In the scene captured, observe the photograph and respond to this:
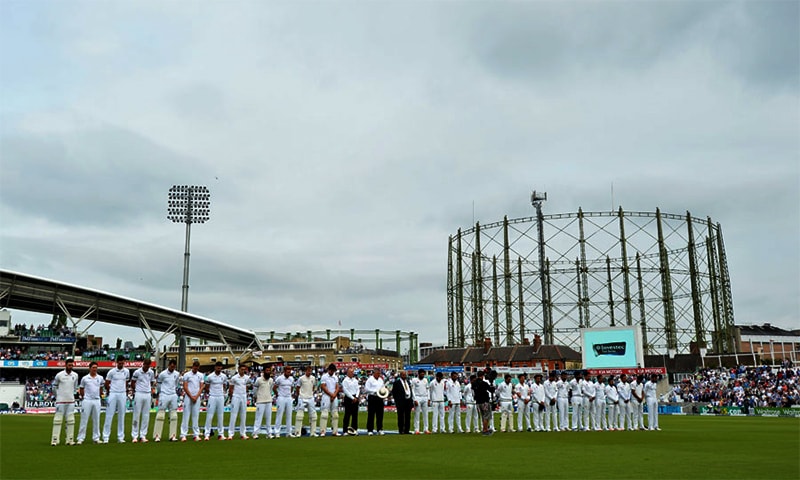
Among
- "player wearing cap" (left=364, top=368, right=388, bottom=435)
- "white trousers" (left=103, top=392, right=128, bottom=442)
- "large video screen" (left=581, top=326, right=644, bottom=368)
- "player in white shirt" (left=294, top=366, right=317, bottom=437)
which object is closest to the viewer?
"white trousers" (left=103, top=392, right=128, bottom=442)

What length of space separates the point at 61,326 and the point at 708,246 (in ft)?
170

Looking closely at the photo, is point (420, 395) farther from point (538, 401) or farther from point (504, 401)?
point (538, 401)

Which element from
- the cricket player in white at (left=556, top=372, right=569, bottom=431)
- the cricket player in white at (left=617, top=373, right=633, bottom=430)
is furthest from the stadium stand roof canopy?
the cricket player in white at (left=617, top=373, right=633, bottom=430)

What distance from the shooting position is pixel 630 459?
9.33 m

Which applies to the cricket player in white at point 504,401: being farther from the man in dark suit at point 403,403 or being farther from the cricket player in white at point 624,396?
the cricket player in white at point 624,396

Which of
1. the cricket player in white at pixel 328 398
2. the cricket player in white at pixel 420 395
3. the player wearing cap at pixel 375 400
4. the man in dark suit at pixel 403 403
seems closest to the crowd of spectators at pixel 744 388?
the cricket player in white at pixel 420 395

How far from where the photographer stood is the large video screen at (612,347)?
133 ft

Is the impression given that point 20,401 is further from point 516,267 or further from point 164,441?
point 516,267

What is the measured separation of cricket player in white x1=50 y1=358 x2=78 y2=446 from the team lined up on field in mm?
17

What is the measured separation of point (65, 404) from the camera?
478 inches

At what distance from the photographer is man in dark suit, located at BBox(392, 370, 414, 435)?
15.9 metres

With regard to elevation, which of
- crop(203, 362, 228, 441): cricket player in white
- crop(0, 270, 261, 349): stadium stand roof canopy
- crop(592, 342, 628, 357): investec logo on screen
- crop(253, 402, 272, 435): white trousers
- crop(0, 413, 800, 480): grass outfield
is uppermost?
crop(0, 270, 261, 349): stadium stand roof canopy

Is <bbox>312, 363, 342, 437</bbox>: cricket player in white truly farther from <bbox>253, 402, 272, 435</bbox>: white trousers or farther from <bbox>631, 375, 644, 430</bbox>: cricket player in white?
<bbox>631, 375, 644, 430</bbox>: cricket player in white

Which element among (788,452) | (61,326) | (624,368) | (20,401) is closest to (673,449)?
(788,452)
